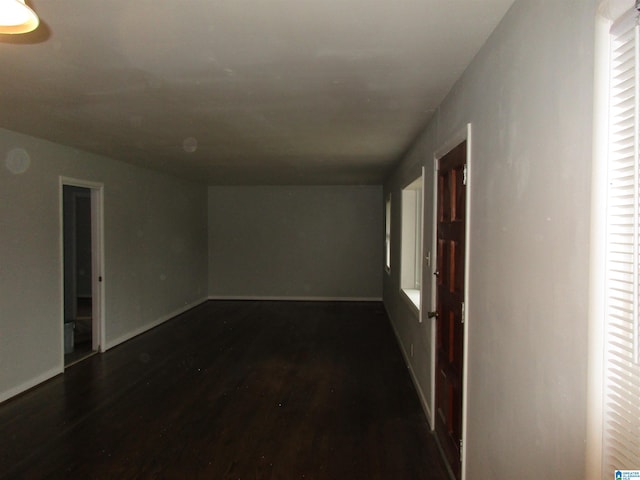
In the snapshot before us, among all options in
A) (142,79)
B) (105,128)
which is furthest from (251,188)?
(142,79)

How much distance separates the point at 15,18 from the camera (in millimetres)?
1104

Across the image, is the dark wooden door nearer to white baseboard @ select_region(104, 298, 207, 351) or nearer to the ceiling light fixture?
the ceiling light fixture

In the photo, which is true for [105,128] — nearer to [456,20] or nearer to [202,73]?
[202,73]

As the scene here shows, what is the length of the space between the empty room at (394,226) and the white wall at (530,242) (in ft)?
0.03

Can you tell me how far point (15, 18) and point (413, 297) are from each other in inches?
171


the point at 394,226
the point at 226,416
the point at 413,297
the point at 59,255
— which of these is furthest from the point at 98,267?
the point at 394,226

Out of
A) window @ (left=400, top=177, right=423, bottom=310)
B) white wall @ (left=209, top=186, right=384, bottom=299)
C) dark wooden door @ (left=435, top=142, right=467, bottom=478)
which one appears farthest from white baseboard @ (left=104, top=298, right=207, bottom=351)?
dark wooden door @ (left=435, top=142, right=467, bottom=478)

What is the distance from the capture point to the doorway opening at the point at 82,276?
5.08 metres

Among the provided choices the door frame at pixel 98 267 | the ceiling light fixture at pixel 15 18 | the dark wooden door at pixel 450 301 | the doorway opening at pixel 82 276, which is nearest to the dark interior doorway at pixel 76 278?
the doorway opening at pixel 82 276

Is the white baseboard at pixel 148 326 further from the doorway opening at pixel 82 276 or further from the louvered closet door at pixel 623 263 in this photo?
the louvered closet door at pixel 623 263

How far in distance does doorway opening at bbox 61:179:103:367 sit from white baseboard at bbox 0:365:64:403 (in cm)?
27

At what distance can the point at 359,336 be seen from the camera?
19.9ft

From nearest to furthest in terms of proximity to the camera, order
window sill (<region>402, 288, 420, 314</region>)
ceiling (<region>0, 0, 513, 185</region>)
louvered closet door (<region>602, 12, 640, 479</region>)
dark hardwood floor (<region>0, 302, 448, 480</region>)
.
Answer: louvered closet door (<region>602, 12, 640, 479</region>)
ceiling (<region>0, 0, 513, 185</region>)
dark hardwood floor (<region>0, 302, 448, 480</region>)
window sill (<region>402, 288, 420, 314</region>)

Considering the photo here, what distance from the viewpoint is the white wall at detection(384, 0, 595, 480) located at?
1.10m
